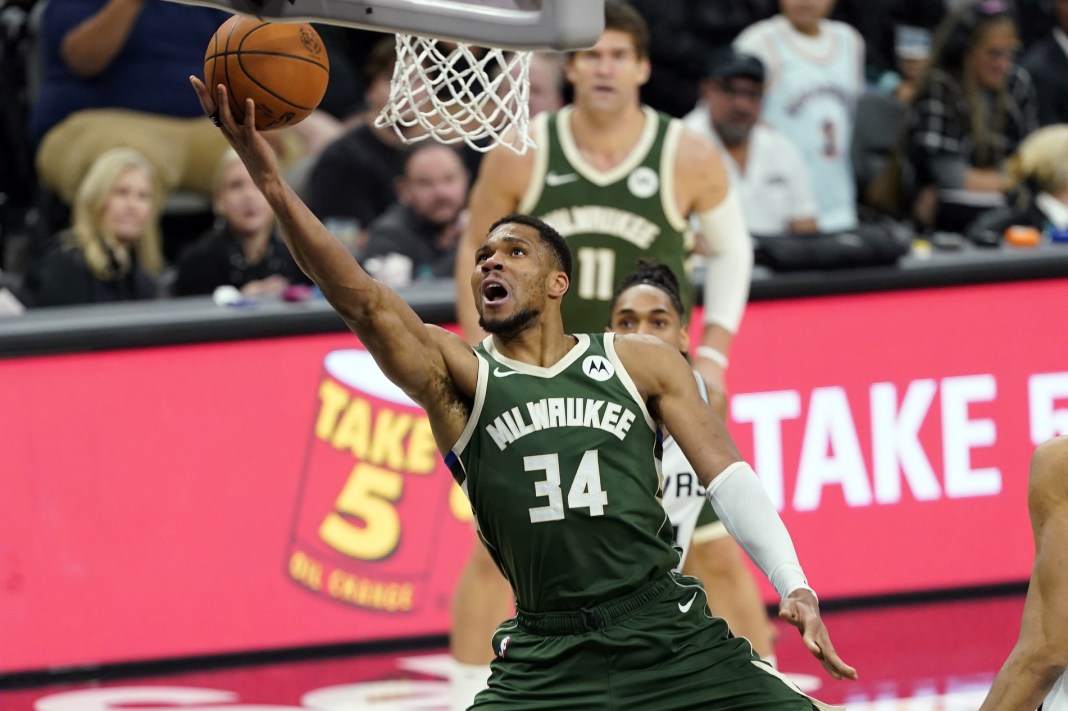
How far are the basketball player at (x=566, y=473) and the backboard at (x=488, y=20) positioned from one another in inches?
15.5

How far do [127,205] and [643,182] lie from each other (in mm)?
2639

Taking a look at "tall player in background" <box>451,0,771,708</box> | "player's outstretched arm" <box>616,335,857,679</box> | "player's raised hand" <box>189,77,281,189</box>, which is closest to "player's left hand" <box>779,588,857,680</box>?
"player's outstretched arm" <box>616,335,857,679</box>

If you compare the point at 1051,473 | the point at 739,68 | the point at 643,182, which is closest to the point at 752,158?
the point at 739,68

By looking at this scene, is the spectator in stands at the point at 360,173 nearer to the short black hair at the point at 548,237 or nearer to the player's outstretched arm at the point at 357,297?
the short black hair at the point at 548,237

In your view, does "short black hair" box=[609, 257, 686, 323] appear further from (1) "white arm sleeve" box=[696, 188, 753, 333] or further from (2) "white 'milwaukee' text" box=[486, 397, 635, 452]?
(2) "white 'milwaukee' text" box=[486, 397, 635, 452]

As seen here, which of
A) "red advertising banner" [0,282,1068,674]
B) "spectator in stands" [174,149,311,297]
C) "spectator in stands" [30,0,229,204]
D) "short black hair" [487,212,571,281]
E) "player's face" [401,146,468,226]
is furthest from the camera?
"spectator in stands" [30,0,229,204]

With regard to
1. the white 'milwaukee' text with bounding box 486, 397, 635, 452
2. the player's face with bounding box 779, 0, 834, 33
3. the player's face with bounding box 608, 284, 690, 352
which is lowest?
the white 'milwaukee' text with bounding box 486, 397, 635, 452

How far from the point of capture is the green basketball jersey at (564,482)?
444 cm

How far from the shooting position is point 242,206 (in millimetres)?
8438

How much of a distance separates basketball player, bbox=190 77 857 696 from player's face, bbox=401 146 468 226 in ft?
13.3

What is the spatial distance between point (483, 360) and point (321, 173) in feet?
15.3

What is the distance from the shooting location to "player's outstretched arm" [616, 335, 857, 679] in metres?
4.32

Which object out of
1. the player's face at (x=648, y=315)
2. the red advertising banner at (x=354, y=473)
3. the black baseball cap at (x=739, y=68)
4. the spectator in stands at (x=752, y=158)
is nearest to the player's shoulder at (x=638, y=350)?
the player's face at (x=648, y=315)

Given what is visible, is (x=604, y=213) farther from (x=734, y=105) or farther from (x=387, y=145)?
(x=387, y=145)
